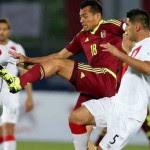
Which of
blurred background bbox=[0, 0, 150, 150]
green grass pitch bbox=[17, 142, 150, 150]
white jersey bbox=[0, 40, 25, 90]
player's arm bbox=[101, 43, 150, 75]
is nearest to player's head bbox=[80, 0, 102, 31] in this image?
white jersey bbox=[0, 40, 25, 90]

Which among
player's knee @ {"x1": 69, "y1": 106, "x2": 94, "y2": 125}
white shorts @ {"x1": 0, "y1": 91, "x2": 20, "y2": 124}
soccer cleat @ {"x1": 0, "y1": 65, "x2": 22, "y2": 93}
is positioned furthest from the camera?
white shorts @ {"x1": 0, "y1": 91, "x2": 20, "y2": 124}

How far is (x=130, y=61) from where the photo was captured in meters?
8.05

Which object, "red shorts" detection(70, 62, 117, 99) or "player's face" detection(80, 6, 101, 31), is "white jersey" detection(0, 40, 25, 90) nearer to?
"player's face" detection(80, 6, 101, 31)

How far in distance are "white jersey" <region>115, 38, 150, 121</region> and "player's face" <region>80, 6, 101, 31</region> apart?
4.33ft

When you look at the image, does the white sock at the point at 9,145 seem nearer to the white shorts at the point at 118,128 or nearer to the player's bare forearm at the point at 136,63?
the white shorts at the point at 118,128

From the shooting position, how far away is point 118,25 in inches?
386

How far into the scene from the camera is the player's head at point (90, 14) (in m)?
9.66

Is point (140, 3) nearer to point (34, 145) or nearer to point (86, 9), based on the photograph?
point (34, 145)

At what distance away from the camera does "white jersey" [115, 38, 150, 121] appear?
8391 mm

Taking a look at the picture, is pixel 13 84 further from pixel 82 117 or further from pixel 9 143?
pixel 9 143

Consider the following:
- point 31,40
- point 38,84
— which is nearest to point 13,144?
point 38,84

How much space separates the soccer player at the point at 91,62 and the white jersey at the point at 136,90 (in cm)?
65

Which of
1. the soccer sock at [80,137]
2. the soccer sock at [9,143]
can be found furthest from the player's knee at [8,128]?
the soccer sock at [80,137]

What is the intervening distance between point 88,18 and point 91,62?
49 centimetres
